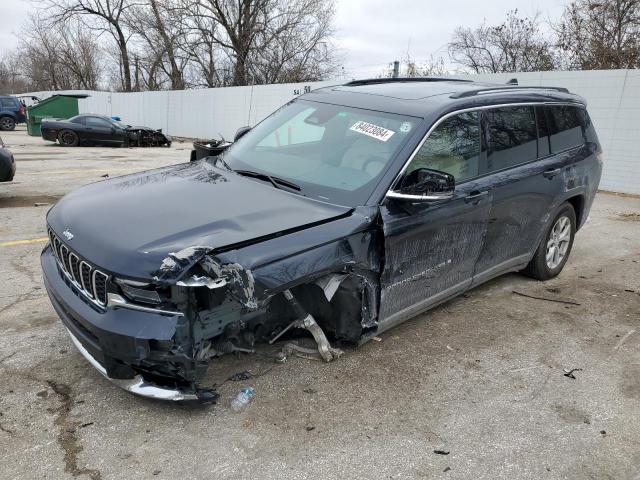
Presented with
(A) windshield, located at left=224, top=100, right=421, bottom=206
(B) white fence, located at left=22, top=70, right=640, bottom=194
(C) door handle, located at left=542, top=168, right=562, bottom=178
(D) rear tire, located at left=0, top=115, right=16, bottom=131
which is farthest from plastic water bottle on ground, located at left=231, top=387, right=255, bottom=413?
(D) rear tire, located at left=0, top=115, right=16, bottom=131

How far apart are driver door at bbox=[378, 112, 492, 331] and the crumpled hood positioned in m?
0.46

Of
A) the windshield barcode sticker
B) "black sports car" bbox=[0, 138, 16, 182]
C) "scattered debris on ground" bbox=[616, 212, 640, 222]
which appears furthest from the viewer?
"scattered debris on ground" bbox=[616, 212, 640, 222]

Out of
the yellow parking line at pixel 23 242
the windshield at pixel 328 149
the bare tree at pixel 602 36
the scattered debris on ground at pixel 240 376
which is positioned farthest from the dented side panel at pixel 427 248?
the bare tree at pixel 602 36

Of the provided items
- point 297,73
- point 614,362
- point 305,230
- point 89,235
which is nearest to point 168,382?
point 89,235

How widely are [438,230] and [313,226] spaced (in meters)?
1.06

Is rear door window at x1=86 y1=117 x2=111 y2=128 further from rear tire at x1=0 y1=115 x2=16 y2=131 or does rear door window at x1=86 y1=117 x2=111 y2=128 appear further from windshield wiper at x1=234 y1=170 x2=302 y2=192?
windshield wiper at x1=234 y1=170 x2=302 y2=192

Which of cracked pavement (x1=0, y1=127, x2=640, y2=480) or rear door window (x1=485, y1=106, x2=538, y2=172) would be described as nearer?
cracked pavement (x1=0, y1=127, x2=640, y2=480)

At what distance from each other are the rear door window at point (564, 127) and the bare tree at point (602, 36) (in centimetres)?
1384

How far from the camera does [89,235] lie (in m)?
2.73

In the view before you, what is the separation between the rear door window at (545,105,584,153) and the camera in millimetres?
4832

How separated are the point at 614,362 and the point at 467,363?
112cm

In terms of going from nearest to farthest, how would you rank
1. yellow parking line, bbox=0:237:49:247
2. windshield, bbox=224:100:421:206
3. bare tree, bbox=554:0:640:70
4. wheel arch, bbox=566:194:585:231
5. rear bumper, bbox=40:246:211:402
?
rear bumper, bbox=40:246:211:402, windshield, bbox=224:100:421:206, wheel arch, bbox=566:194:585:231, yellow parking line, bbox=0:237:49:247, bare tree, bbox=554:0:640:70

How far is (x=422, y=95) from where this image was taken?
3961 millimetres

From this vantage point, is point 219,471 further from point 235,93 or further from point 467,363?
point 235,93
